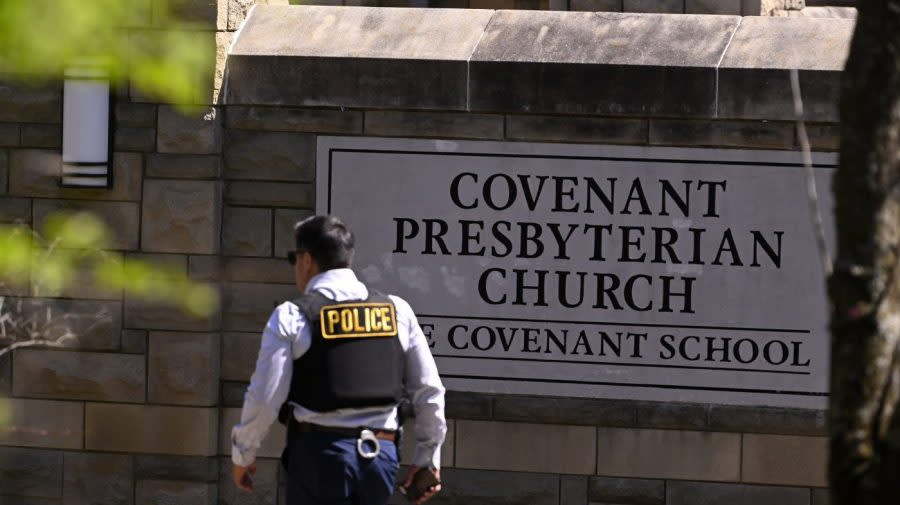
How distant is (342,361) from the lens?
5496 mm

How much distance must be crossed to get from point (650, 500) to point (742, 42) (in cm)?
235

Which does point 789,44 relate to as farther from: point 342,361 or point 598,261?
point 342,361

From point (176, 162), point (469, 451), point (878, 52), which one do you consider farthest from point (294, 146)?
point (878, 52)

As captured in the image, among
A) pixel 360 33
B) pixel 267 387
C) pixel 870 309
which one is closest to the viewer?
pixel 870 309

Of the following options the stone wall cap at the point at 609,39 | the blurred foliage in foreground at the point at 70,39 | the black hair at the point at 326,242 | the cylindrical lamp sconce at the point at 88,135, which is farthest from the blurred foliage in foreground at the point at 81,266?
the blurred foliage in foreground at the point at 70,39

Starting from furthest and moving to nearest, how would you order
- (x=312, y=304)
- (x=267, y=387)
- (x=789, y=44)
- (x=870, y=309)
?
1. (x=789, y=44)
2. (x=312, y=304)
3. (x=267, y=387)
4. (x=870, y=309)

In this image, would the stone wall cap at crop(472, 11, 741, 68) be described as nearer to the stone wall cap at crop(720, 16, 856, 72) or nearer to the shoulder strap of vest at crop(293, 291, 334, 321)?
the stone wall cap at crop(720, 16, 856, 72)

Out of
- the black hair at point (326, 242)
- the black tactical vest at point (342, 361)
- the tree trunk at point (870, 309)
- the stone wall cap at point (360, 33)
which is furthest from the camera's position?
the stone wall cap at point (360, 33)

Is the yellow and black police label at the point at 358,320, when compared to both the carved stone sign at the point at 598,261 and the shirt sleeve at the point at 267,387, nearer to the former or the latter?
the shirt sleeve at the point at 267,387

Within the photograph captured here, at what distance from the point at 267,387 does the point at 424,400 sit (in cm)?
63

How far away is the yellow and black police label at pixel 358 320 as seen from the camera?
216 inches

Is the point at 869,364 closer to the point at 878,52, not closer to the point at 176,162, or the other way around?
the point at 878,52

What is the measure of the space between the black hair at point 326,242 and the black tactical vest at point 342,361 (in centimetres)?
14

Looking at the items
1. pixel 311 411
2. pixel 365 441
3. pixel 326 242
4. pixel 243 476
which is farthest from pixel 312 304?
pixel 243 476
